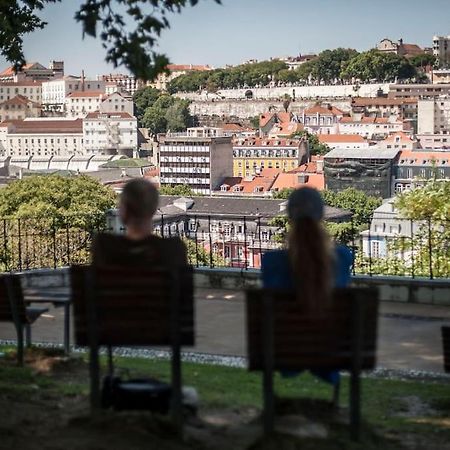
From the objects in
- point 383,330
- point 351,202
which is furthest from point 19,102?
point 383,330

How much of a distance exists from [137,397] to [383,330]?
317 cm

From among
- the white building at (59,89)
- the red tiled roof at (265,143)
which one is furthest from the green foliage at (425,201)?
the white building at (59,89)

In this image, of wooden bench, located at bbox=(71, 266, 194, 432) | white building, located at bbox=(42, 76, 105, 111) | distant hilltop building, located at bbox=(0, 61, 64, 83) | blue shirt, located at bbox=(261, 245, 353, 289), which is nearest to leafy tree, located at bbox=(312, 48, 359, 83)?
white building, located at bbox=(42, 76, 105, 111)

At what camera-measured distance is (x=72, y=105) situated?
5856 inches

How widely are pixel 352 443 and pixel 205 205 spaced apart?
190ft

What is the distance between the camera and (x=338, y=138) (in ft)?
348

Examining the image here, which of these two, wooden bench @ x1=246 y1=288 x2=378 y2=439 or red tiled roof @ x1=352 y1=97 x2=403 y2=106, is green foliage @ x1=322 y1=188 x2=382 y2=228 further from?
wooden bench @ x1=246 y1=288 x2=378 y2=439

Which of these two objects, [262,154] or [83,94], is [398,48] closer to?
[83,94]

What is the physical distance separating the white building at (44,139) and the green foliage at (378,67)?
35.2 m

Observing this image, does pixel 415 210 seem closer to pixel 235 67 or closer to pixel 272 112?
pixel 272 112

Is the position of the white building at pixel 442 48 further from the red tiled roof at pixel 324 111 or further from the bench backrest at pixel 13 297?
the bench backrest at pixel 13 297

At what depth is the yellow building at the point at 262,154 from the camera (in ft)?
316

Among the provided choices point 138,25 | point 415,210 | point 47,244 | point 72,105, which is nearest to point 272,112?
point 72,105

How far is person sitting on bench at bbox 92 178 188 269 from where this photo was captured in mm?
3516
